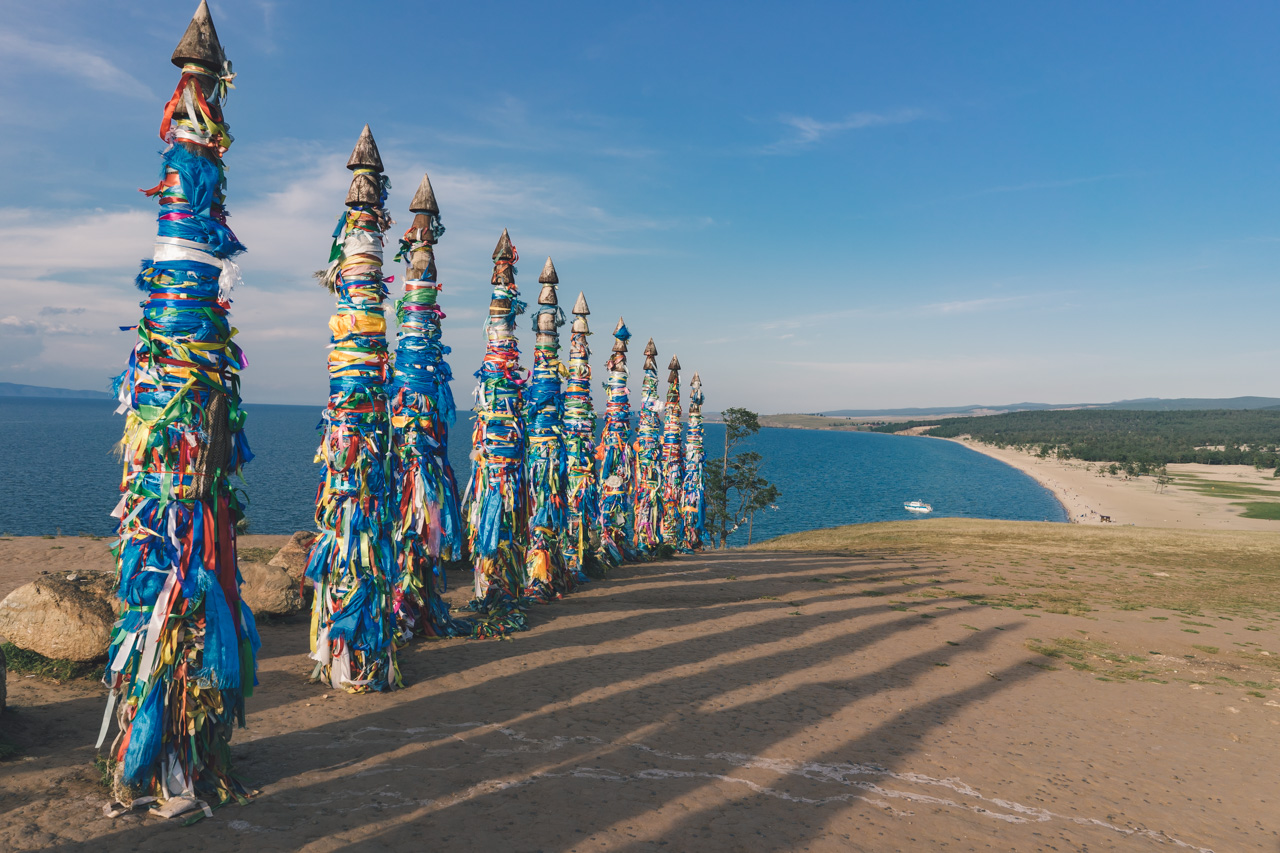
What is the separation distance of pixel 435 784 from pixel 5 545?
17.6m

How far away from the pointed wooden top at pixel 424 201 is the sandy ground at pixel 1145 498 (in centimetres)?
5807

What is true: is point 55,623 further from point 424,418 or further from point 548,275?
point 548,275

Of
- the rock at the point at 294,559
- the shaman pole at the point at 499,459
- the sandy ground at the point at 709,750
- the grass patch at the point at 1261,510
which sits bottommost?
the grass patch at the point at 1261,510

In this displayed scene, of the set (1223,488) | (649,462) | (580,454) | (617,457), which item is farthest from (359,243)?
(1223,488)

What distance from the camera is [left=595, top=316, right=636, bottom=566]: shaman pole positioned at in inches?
899

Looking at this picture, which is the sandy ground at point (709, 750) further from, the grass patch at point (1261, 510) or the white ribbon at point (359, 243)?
the grass patch at point (1261, 510)

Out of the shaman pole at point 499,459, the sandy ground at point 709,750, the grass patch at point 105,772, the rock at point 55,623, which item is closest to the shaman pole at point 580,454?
the shaman pole at point 499,459

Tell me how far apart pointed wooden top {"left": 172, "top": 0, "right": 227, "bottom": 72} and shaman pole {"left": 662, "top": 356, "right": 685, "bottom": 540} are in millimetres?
22139

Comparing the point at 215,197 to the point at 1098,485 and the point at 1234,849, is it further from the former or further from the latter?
the point at 1098,485

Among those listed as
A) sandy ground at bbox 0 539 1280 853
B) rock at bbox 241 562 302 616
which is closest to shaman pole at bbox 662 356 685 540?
sandy ground at bbox 0 539 1280 853

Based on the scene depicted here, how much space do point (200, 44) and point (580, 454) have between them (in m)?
14.2

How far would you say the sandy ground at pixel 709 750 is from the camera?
6.00 metres

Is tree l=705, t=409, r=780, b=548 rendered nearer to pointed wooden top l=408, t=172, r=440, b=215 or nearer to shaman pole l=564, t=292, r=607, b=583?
shaman pole l=564, t=292, r=607, b=583

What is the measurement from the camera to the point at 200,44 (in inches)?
247
